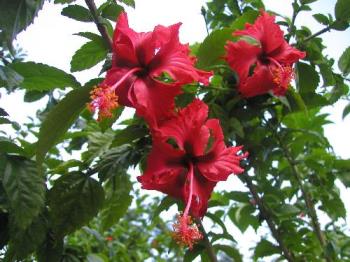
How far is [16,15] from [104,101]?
0.74 feet

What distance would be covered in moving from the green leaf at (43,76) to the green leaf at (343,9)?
2.59ft

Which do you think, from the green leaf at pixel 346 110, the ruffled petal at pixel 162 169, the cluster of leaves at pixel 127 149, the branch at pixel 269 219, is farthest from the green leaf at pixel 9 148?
the green leaf at pixel 346 110

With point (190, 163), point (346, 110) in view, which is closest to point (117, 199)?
point (190, 163)

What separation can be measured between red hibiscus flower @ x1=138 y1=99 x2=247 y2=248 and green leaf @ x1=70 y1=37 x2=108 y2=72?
0.31 metres

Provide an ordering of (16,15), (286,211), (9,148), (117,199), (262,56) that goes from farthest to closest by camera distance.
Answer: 1. (286,211)
2. (117,199)
3. (262,56)
4. (9,148)
5. (16,15)

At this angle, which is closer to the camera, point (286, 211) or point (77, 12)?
point (77, 12)

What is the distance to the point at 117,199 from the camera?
1292mm

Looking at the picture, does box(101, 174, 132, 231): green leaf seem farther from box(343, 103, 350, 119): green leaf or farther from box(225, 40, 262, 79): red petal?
box(343, 103, 350, 119): green leaf

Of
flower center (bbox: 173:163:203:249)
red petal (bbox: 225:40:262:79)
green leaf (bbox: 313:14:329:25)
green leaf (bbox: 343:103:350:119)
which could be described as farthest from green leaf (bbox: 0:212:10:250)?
green leaf (bbox: 343:103:350:119)

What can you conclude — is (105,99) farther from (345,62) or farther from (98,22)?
(345,62)

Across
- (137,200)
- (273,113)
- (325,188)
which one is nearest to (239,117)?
(273,113)

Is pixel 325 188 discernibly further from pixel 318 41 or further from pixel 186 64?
pixel 186 64

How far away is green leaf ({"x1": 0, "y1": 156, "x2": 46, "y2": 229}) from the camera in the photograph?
2.91 ft

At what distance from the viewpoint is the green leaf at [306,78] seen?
1.29 metres
